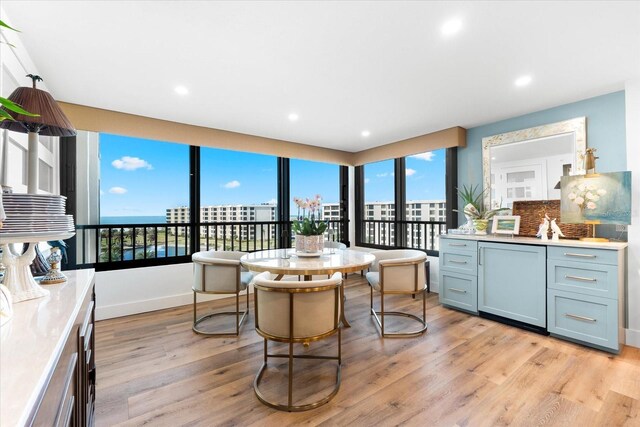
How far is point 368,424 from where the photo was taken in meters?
1.65

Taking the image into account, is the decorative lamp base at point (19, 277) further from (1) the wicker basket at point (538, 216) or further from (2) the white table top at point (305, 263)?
(1) the wicker basket at point (538, 216)

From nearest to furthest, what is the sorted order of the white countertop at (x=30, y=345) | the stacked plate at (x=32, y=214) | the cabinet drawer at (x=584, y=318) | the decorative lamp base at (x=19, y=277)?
the white countertop at (x=30, y=345) < the stacked plate at (x=32, y=214) < the decorative lamp base at (x=19, y=277) < the cabinet drawer at (x=584, y=318)

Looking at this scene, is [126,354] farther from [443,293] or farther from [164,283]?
[443,293]

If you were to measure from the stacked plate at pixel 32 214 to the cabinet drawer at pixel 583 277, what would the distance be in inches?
144

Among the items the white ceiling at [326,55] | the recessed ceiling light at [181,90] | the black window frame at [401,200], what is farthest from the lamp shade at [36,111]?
the black window frame at [401,200]

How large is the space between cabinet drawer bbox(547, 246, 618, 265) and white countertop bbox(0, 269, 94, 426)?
11.6ft

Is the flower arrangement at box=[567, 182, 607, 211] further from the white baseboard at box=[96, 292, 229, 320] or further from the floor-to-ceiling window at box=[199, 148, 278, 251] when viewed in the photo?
the white baseboard at box=[96, 292, 229, 320]

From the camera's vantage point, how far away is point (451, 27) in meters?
1.83

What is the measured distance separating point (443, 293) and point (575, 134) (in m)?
2.24

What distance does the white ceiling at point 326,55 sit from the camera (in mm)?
1707

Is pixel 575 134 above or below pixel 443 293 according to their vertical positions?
above

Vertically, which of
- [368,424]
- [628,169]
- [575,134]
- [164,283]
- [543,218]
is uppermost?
[575,134]

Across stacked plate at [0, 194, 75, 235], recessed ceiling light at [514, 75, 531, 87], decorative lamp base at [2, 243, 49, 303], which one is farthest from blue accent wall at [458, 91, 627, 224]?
decorative lamp base at [2, 243, 49, 303]

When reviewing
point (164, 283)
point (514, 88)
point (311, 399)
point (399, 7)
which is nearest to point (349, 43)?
point (399, 7)
